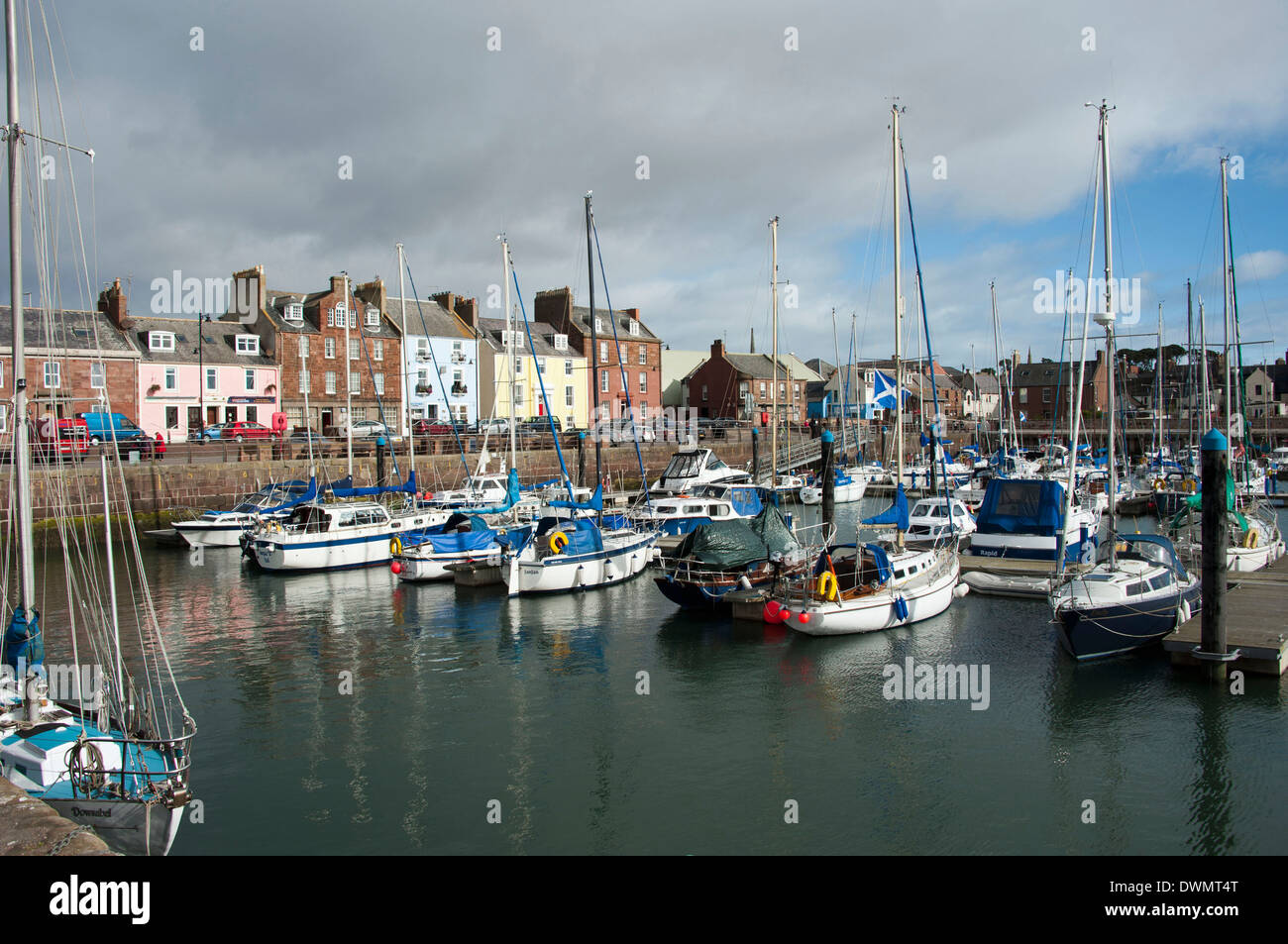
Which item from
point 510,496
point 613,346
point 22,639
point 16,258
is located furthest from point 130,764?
point 613,346

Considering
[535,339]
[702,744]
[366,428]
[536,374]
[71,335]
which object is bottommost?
[702,744]

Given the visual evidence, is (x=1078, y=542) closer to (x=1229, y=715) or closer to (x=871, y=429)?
(x=1229, y=715)

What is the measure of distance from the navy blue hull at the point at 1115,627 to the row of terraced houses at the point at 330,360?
1125 inches

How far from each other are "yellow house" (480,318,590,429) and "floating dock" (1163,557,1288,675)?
2063 inches

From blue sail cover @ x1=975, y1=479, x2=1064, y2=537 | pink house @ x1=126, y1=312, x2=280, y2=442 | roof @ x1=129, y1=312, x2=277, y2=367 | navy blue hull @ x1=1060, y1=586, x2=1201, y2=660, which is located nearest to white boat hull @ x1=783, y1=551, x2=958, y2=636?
navy blue hull @ x1=1060, y1=586, x2=1201, y2=660

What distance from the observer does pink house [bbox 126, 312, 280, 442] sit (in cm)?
5462

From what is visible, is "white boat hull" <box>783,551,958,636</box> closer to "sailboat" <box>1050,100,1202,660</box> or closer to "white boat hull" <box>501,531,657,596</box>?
"sailboat" <box>1050,100,1202,660</box>

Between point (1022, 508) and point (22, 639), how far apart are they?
27.1 m

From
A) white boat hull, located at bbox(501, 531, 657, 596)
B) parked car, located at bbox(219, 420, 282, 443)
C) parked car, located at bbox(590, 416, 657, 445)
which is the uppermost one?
parked car, located at bbox(219, 420, 282, 443)

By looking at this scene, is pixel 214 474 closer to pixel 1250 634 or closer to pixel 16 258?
pixel 16 258

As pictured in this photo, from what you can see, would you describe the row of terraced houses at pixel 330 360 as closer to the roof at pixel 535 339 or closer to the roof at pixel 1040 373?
the roof at pixel 535 339

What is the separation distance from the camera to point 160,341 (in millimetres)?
55500

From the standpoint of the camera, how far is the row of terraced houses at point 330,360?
51938 millimetres
